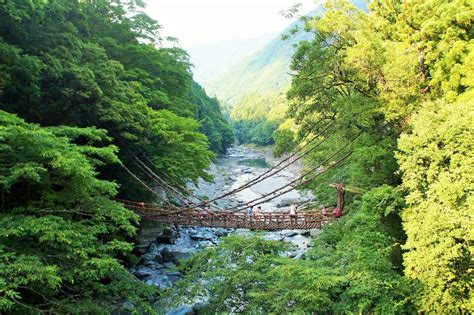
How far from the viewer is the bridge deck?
916cm

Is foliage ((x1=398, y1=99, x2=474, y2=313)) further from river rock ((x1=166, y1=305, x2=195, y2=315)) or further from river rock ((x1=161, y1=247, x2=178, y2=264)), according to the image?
river rock ((x1=161, y1=247, x2=178, y2=264))

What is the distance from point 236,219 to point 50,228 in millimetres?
5380

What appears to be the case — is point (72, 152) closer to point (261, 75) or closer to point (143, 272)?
point (143, 272)

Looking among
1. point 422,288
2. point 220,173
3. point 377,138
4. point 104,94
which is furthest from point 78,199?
point 220,173

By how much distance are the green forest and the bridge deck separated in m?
0.84

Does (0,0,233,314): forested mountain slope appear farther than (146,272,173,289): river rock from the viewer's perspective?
No

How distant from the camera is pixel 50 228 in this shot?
495cm

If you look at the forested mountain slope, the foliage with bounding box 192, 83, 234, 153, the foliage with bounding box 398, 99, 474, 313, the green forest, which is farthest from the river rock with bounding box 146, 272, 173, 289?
the foliage with bounding box 192, 83, 234, 153

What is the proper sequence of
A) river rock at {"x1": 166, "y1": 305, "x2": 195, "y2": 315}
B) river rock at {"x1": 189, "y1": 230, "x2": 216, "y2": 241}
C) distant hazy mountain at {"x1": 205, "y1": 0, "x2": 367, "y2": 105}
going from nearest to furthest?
river rock at {"x1": 166, "y1": 305, "x2": 195, "y2": 315}
river rock at {"x1": 189, "y1": 230, "x2": 216, "y2": 241}
distant hazy mountain at {"x1": 205, "y1": 0, "x2": 367, "y2": 105}

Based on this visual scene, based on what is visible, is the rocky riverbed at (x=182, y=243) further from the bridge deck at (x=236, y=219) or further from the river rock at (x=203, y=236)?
the bridge deck at (x=236, y=219)

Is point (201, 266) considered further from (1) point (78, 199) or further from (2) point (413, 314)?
(2) point (413, 314)

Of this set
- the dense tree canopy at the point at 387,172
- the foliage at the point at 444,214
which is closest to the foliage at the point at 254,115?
the dense tree canopy at the point at 387,172

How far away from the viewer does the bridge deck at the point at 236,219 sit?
916 cm

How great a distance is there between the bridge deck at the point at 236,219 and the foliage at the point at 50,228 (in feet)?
9.95
